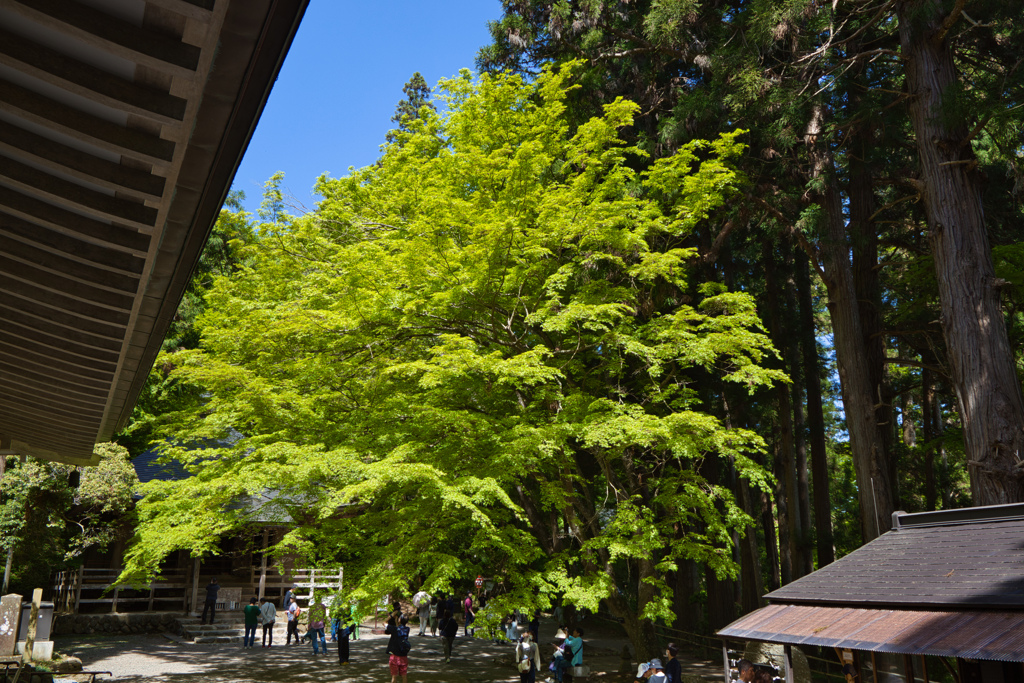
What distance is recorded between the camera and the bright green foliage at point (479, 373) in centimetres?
→ 1209

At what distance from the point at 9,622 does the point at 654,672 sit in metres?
11.2

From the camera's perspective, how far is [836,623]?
25.2 feet

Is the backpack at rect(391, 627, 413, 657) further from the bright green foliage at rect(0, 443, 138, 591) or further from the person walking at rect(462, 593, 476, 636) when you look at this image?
the person walking at rect(462, 593, 476, 636)

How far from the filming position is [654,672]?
36.5 ft

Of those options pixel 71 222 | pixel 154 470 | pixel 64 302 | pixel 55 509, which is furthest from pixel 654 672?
pixel 154 470

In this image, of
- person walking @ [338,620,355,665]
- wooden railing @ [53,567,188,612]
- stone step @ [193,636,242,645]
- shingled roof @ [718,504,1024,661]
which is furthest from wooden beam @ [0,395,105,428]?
stone step @ [193,636,242,645]

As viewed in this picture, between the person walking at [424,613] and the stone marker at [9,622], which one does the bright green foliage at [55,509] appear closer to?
the stone marker at [9,622]

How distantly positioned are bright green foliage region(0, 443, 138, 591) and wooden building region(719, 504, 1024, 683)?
14.7m

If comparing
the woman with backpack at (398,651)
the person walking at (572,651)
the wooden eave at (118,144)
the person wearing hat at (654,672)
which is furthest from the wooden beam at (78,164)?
the person walking at (572,651)

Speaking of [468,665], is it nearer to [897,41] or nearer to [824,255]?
[824,255]

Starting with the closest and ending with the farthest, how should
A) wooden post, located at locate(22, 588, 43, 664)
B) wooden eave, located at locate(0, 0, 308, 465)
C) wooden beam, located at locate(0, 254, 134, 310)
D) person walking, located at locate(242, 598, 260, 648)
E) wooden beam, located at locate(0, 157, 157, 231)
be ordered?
wooden eave, located at locate(0, 0, 308, 465)
wooden beam, located at locate(0, 157, 157, 231)
wooden beam, located at locate(0, 254, 134, 310)
wooden post, located at locate(22, 588, 43, 664)
person walking, located at locate(242, 598, 260, 648)

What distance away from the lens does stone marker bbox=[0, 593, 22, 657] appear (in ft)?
39.0

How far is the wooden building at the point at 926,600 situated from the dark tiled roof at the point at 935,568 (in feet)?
0.04

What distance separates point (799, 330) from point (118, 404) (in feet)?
67.6
